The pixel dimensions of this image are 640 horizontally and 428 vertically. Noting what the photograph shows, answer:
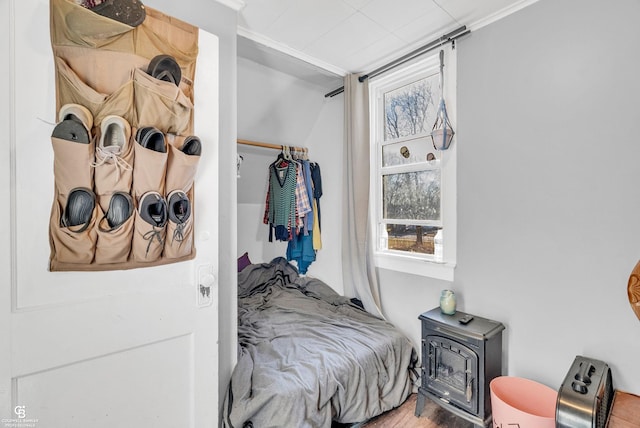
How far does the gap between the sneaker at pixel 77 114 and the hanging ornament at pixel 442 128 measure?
70.8 inches

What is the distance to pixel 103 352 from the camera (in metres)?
1.07

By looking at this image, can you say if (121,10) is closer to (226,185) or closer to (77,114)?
(77,114)

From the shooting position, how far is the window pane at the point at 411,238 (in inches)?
84.5

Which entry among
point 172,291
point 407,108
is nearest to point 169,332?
point 172,291

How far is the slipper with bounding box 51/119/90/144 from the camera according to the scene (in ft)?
3.15

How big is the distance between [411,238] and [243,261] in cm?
159

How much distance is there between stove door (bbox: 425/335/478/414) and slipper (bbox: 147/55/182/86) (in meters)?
1.91

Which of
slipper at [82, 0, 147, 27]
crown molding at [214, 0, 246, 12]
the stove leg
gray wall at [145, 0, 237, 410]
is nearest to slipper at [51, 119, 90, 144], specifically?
slipper at [82, 0, 147, 27]

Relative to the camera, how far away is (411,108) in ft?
7.45

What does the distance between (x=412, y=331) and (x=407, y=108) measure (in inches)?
66.7

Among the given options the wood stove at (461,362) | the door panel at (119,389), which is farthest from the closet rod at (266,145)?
the wood stove at (461,362)

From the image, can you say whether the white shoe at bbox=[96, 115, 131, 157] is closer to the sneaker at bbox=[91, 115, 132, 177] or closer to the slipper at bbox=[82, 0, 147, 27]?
the sneaker at bbox=[91, 115, 132, 177]

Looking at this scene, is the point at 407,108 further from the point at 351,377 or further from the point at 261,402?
the point at 261,402

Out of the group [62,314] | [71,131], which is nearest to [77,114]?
[71,131]
